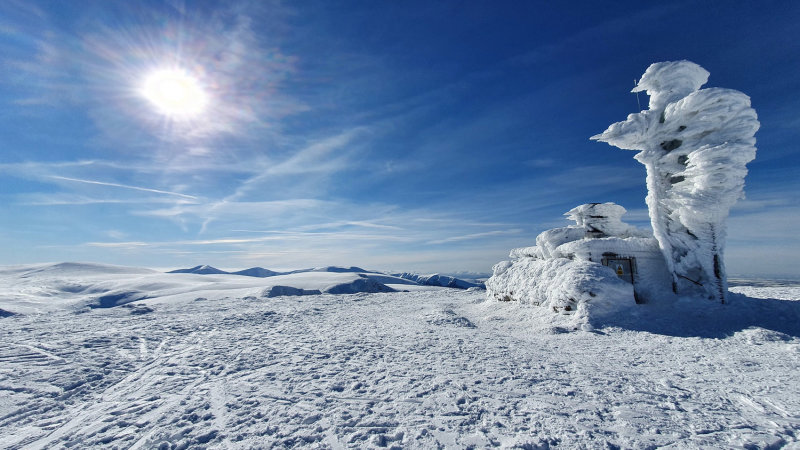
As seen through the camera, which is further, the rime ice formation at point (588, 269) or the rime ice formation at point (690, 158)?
the rime ice formation at point (588, 269)

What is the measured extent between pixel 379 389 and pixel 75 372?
839 cm

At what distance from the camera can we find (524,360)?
940cm

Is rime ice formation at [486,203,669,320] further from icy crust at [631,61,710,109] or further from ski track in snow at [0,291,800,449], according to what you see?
icy crust at [631,61,710,109]

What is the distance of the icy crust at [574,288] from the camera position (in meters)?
14.2

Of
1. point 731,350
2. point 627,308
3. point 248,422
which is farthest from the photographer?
point 627,308

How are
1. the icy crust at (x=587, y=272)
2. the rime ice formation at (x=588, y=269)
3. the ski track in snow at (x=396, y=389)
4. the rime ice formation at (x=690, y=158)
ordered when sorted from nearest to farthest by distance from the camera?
the ski track in snow at (x=396, y=389)
the rime ice formation at (x=690, y=158)
the icy crust at (x=587, y=272)
the rime ice formation at (x=588, y=269)

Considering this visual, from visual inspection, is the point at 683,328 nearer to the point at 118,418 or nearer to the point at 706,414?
the point at 706,414

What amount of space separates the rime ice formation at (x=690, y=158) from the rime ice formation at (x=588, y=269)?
1114 millimetres

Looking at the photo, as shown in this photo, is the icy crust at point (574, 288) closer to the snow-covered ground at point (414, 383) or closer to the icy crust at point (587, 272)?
the icy crust at point (587, 272)

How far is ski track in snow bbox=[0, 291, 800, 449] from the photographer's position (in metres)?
5.31

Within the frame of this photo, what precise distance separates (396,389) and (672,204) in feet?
58.0

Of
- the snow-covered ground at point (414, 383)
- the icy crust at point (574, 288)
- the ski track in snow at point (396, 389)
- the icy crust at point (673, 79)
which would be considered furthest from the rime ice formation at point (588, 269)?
the icy crust at point (673, 79)

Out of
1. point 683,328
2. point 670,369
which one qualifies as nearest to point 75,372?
point 670,369

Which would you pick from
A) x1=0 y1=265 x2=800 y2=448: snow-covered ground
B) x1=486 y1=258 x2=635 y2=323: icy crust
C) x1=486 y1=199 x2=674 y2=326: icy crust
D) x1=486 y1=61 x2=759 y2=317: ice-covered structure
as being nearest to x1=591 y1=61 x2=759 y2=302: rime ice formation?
x1=486 y1=61 x2=759 y2=317: ice-covered structure
